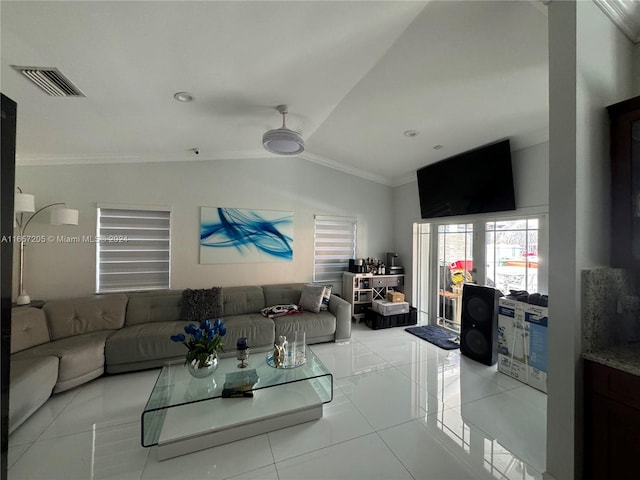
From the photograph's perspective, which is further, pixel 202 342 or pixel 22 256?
pixel 22 256

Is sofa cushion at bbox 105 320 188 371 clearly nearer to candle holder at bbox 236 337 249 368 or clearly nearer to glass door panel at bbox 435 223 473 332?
candle holder at bbox 236 337 249 368

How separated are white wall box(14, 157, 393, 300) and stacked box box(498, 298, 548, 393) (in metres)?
2.53

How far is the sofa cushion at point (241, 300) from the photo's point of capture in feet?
11.7

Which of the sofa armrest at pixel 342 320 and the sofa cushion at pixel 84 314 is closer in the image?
the sofa cushion at pixel 84 314

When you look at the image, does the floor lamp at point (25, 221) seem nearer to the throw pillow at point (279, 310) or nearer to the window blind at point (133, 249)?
the window blind at point (133, 249)

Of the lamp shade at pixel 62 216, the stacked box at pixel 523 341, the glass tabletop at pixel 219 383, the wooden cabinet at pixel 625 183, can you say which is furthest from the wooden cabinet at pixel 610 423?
the lamp shade at pixel 62 216

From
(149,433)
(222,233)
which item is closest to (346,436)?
(149,433)

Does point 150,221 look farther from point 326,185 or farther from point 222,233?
point 326,185

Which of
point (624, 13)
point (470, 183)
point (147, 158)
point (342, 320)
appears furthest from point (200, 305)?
point (624, 13)

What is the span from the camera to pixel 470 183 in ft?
11.2

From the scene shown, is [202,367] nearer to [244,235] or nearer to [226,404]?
[226,404]

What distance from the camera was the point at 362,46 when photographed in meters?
1.88

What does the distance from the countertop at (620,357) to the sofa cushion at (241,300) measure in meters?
3.35

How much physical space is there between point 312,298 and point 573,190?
3053 mm
